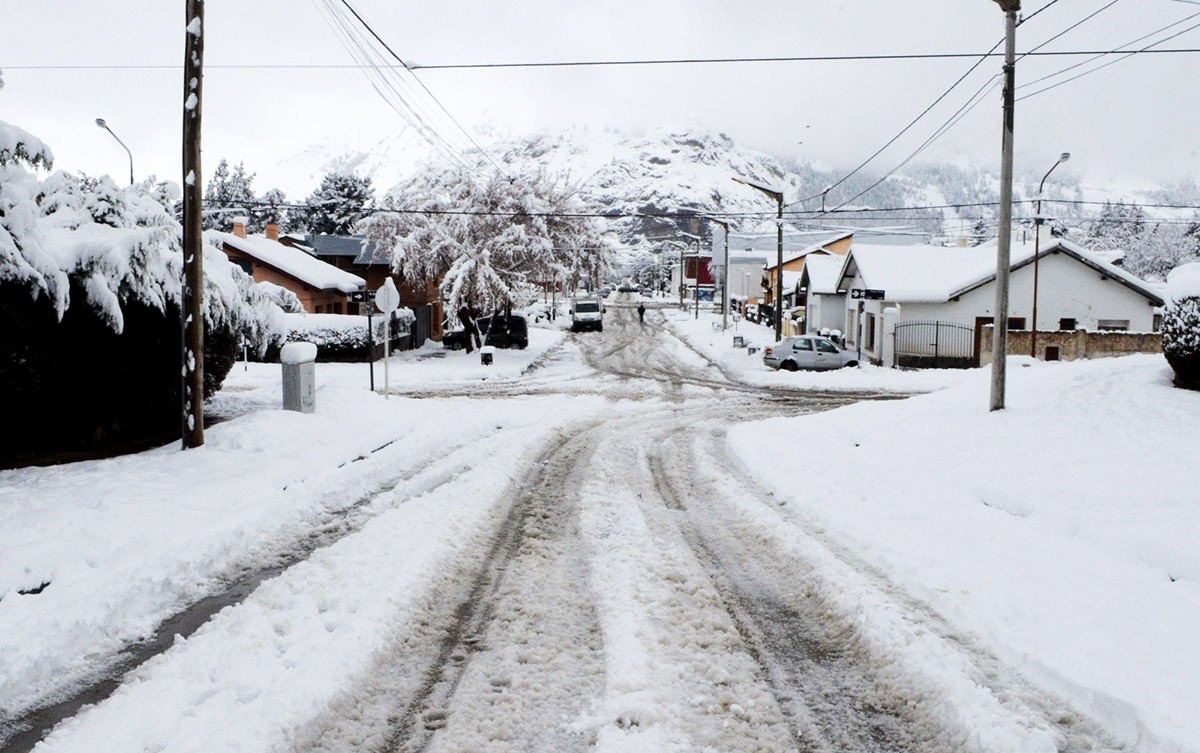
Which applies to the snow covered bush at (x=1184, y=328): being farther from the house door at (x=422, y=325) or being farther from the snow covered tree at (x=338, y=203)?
the snow covered tree at (x=338, y=203)

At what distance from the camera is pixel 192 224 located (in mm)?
11602

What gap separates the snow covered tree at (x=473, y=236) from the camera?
116 feet

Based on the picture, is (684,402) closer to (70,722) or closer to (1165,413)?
(1165,413)

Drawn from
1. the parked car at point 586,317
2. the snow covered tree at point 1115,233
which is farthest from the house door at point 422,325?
the snow covered tree at point 1115,233

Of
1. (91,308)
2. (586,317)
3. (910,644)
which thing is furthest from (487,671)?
(586,317)

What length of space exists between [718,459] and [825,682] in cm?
870

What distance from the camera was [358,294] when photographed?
2711 cm

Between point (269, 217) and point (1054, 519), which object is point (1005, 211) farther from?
point (269, 217)

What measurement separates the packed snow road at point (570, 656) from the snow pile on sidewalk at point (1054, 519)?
0.37 meters

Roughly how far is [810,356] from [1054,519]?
81.1 ft

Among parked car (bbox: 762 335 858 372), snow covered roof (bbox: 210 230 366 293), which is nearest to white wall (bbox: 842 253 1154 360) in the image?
parked car (bbox: 762 335 858 372)

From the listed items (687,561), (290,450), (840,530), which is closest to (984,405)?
(840,530)

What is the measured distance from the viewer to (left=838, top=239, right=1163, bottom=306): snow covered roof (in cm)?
3378

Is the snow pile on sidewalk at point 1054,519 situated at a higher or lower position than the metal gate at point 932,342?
lower
